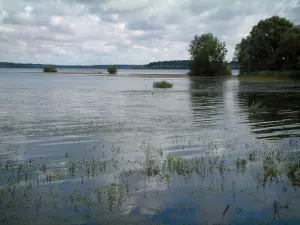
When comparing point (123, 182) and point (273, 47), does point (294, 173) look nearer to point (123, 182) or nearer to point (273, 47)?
point (123, 182)

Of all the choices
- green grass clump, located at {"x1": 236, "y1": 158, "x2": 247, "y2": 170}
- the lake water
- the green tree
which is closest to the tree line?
the green tree

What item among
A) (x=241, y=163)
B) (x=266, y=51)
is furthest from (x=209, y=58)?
(x=241, y=163)

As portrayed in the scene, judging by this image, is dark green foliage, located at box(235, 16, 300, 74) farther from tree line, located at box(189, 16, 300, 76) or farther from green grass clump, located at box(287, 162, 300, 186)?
green grass clump, located at box(287, 162, 300, 186)

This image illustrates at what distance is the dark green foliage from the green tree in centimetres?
1794

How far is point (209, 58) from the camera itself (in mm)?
125250

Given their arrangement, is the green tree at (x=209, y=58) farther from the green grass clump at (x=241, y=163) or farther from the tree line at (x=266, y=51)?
the green grass clump at (x=241, y=163)

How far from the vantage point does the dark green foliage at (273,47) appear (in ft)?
290

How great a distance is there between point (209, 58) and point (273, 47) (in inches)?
1148

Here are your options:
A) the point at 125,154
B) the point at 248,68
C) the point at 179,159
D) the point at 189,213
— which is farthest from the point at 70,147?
the point at 248,68

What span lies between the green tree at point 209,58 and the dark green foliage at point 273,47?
17.9 m

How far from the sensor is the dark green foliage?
8841 cm

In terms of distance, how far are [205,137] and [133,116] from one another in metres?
9.06

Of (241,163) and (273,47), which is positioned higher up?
(273,47)

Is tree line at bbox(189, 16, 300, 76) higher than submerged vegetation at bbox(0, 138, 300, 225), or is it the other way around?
tree line at bbox(189, 16, 300, 76)
